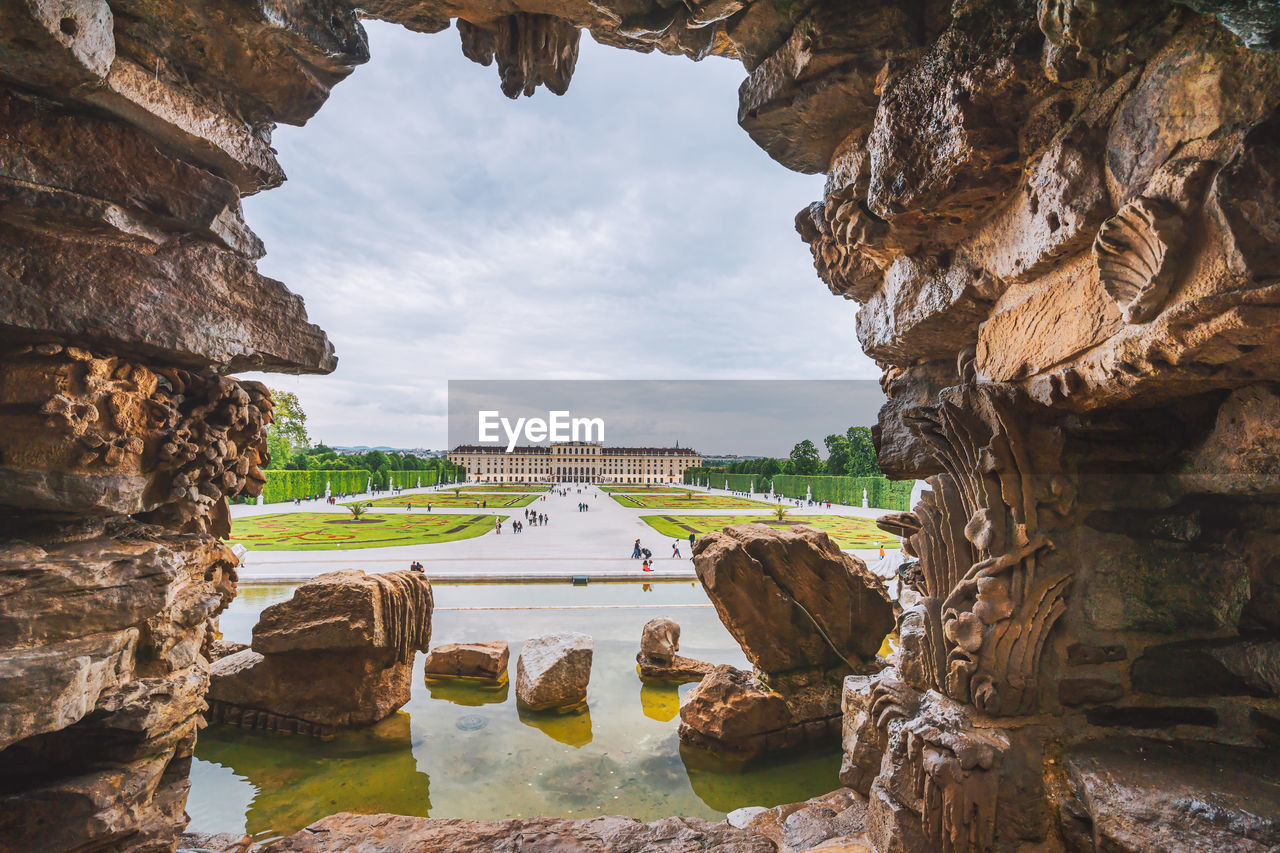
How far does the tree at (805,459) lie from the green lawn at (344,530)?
82.4 ft

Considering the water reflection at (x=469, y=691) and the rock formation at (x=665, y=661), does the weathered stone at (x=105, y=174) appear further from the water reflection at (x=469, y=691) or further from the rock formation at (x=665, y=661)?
the rock formation at (x=665, y=661)

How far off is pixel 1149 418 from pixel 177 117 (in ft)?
16.6

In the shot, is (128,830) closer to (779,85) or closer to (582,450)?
(779,85)

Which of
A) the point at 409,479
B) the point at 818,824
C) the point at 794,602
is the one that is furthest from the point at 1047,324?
the point at 409,479

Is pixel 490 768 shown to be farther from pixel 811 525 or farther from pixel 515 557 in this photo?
pixel 811 525

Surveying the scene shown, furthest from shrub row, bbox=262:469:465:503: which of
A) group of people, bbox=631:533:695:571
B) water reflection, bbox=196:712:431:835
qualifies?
water reflection, bbox=196:712:431:835

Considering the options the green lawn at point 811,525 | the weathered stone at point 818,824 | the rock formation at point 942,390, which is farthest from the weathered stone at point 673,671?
the green lawn at point 811,525

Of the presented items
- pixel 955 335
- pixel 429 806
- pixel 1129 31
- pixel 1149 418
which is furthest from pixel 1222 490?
pixel 429 806

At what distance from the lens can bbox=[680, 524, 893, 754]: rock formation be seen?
6.38 meters

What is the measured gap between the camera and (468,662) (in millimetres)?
7691

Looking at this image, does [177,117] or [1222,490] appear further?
[177,117]

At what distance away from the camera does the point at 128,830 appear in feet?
8.68

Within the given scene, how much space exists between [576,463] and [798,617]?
94.5 meters

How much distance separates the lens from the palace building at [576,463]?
91812 millimetres
